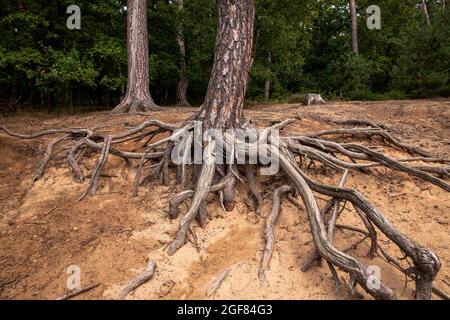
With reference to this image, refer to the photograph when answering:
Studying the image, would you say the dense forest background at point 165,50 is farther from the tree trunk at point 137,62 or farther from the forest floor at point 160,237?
the forest floor at point 160,237

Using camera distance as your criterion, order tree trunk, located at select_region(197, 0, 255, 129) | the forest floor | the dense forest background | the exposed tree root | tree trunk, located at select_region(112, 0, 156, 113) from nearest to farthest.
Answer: the forest floor, tree trunk, located at select_region(197, 0, 255, 129), the exposed tree root, tree trunk, located at select_region(112, 0, 156, 113), the dense forest background

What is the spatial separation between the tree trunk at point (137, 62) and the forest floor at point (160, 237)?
3099mm

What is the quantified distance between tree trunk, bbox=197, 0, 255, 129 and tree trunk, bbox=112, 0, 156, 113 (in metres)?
3.86

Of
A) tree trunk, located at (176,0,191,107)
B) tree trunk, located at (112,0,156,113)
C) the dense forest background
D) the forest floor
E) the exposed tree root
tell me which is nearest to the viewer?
the forest floor

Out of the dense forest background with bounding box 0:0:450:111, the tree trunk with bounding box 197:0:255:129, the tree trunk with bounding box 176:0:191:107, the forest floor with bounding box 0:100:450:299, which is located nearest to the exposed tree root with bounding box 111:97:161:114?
the dense forest background with bounding box 0:0:450:111

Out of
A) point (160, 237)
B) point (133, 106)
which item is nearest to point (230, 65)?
point (160, 237)

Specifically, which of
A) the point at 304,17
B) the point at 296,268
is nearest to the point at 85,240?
the point at 296,268

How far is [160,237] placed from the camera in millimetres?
3129

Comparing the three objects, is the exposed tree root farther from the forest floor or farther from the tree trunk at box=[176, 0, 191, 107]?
the tree trunk at box=[176, 0, 191, 107]

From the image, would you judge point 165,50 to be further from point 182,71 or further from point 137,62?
point 137,62

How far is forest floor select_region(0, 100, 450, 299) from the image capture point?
8.33 ft

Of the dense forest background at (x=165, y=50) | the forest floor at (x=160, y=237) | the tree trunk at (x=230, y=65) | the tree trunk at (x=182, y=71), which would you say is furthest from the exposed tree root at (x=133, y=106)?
the tree trunk at (x=230, y=65)
